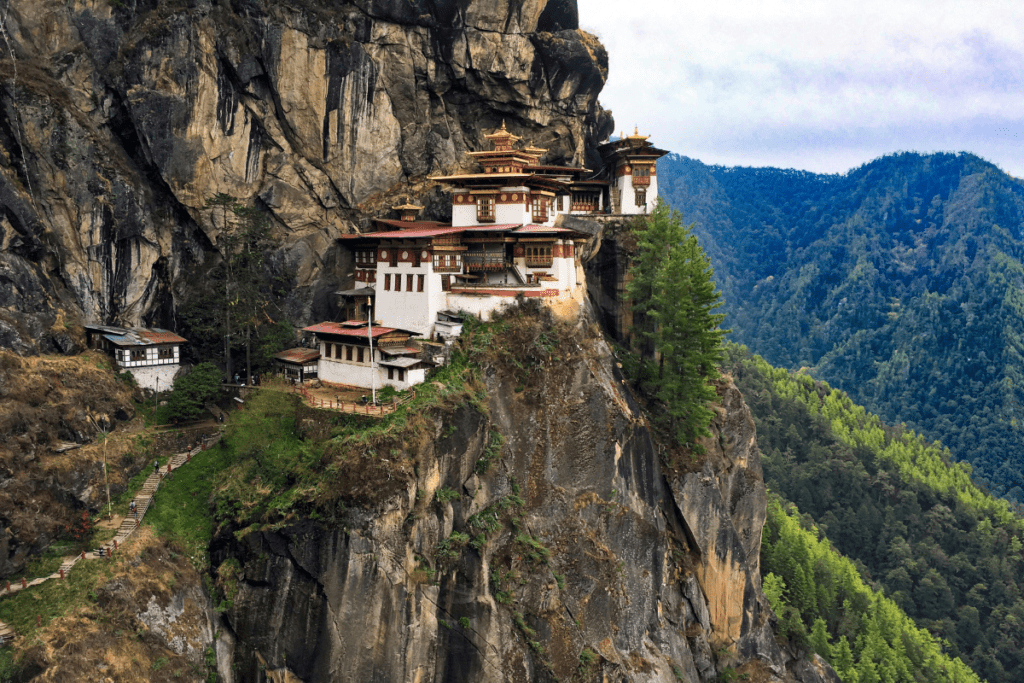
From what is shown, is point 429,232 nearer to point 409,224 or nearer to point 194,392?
point 409,224

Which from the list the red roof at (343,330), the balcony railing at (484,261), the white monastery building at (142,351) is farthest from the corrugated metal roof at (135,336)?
the balcony railing at (484,261)

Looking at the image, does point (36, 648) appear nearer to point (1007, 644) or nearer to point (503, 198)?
point (503, 198)

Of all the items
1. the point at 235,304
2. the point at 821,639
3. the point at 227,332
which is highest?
the point at 235,304

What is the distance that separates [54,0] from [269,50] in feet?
44.8

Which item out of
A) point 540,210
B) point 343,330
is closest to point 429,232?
point 343,330

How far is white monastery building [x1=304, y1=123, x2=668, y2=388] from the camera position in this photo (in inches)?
1823

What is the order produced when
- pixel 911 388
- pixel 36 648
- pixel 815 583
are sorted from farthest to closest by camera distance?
pixel 911 388 < pixel 815 583 < pixel 36 648

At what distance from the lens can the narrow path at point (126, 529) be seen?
32031mm

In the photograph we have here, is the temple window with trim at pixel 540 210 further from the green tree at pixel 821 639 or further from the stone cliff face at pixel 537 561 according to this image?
the green tree at pixel 821 639

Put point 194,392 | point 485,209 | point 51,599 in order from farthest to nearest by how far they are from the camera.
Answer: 1. point 485,209
2. point 194,392
3. point 51,599

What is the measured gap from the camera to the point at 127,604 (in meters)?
32.5

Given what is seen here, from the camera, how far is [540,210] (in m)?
56.0

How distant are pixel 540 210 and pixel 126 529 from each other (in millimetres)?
35512

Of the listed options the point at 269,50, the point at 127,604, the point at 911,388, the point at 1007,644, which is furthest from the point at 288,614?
the point at 911,388
